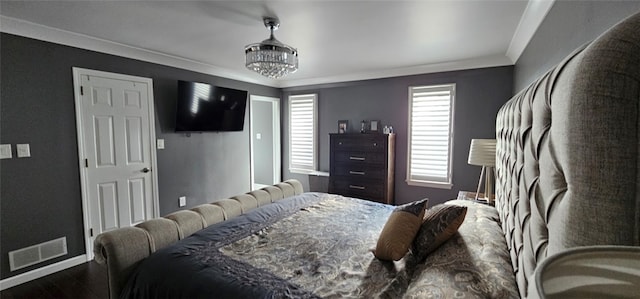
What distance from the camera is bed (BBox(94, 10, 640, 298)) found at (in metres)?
0.56

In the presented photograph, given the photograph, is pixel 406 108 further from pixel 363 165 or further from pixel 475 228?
pixel 475 228

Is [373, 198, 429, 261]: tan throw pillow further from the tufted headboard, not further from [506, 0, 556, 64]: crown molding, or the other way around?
[506, 0, 556, 64]: crown molding

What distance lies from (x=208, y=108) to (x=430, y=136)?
333cm

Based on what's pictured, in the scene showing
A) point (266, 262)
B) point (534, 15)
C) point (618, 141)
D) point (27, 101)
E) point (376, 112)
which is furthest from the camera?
point (376, 112)

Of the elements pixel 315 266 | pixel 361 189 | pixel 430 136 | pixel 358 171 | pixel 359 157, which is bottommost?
pixel 361 189

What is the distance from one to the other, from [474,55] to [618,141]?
3407 millimetres

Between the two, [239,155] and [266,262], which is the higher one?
[239,155]

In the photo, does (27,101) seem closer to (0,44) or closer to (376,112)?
(0,44)

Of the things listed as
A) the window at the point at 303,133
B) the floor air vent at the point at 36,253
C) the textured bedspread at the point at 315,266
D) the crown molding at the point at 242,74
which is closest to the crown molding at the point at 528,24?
the crown molding at the point at 242,74

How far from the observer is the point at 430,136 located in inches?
160

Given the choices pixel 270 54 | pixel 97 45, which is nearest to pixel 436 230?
pixel 270 54

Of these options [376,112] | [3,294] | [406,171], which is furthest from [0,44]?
[406,171]

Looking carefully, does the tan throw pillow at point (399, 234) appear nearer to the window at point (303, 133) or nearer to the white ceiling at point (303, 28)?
the white ceiling at point (303, 28)

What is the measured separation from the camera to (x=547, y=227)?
31.1 inches
